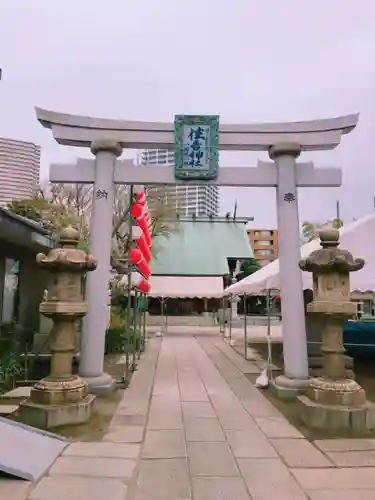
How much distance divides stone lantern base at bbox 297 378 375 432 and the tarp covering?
52.3 ft

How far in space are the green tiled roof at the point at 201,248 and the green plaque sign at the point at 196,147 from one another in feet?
57.7

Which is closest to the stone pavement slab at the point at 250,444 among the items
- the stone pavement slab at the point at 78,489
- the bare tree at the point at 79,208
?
the stone pavement slab at the point at 78,489

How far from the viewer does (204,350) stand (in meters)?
13.7

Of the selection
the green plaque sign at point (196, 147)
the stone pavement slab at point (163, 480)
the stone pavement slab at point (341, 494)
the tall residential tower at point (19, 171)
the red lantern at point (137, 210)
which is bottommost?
the stone pavement slab at point (341, 494)

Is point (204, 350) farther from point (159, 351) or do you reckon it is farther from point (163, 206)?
point (163, 206)

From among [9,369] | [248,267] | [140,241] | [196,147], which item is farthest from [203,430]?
[248,267]

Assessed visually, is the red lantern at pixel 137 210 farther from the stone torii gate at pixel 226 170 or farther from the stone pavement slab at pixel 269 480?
the stone pavement slab at pixel 269 480

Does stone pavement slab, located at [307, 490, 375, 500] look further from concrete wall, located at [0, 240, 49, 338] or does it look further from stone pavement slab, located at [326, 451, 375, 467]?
concrete wall, located at [0, 240, 49, 338]

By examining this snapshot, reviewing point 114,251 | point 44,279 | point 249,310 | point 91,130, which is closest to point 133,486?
point 91,130

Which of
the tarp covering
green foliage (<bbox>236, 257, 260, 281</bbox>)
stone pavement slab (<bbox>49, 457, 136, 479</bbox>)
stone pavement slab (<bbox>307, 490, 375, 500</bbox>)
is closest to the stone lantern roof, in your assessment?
stone pavement slab (<bbox>307, 490, 375, 500</bbox>)

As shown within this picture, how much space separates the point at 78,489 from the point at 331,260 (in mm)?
4032

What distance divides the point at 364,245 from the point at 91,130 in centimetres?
564

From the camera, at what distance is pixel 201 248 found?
2892cm

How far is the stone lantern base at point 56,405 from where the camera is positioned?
5113 mm
